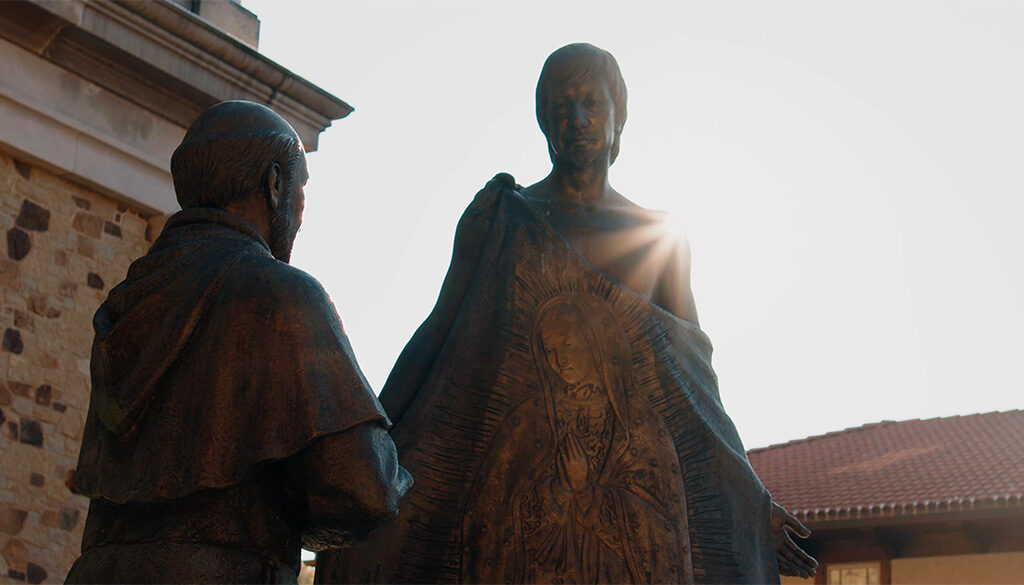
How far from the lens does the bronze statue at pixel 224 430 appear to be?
238 cm

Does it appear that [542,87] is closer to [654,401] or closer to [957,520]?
[654,401]

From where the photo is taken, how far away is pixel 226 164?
8.71 ft

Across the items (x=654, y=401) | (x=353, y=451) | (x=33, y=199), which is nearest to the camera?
(x=353, y=451)

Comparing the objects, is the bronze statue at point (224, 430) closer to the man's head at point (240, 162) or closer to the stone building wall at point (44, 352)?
the man's head at point (240, 162)

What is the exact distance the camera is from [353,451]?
240 centimetres

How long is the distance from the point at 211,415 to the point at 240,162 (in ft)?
1.67

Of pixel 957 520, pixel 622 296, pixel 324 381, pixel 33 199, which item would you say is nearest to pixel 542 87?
pixel 622 296

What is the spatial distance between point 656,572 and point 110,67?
689cm

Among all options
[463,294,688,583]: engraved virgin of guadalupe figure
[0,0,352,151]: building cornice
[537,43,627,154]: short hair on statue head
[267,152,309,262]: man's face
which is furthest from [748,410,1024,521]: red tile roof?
[267,152,309,262]: man's face

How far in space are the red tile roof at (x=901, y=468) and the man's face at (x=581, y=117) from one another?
39.4 ft

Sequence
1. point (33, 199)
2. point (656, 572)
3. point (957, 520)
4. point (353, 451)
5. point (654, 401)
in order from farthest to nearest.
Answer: point (957, 520)
point (33, 199)
point (654, 401)
point (656, 572)
point (353, 451)

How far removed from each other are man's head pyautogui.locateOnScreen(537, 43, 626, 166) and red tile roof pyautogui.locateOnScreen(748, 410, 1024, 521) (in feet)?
39.4

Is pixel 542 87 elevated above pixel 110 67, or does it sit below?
below

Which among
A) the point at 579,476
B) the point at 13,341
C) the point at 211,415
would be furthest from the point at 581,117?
the point at 13,341
